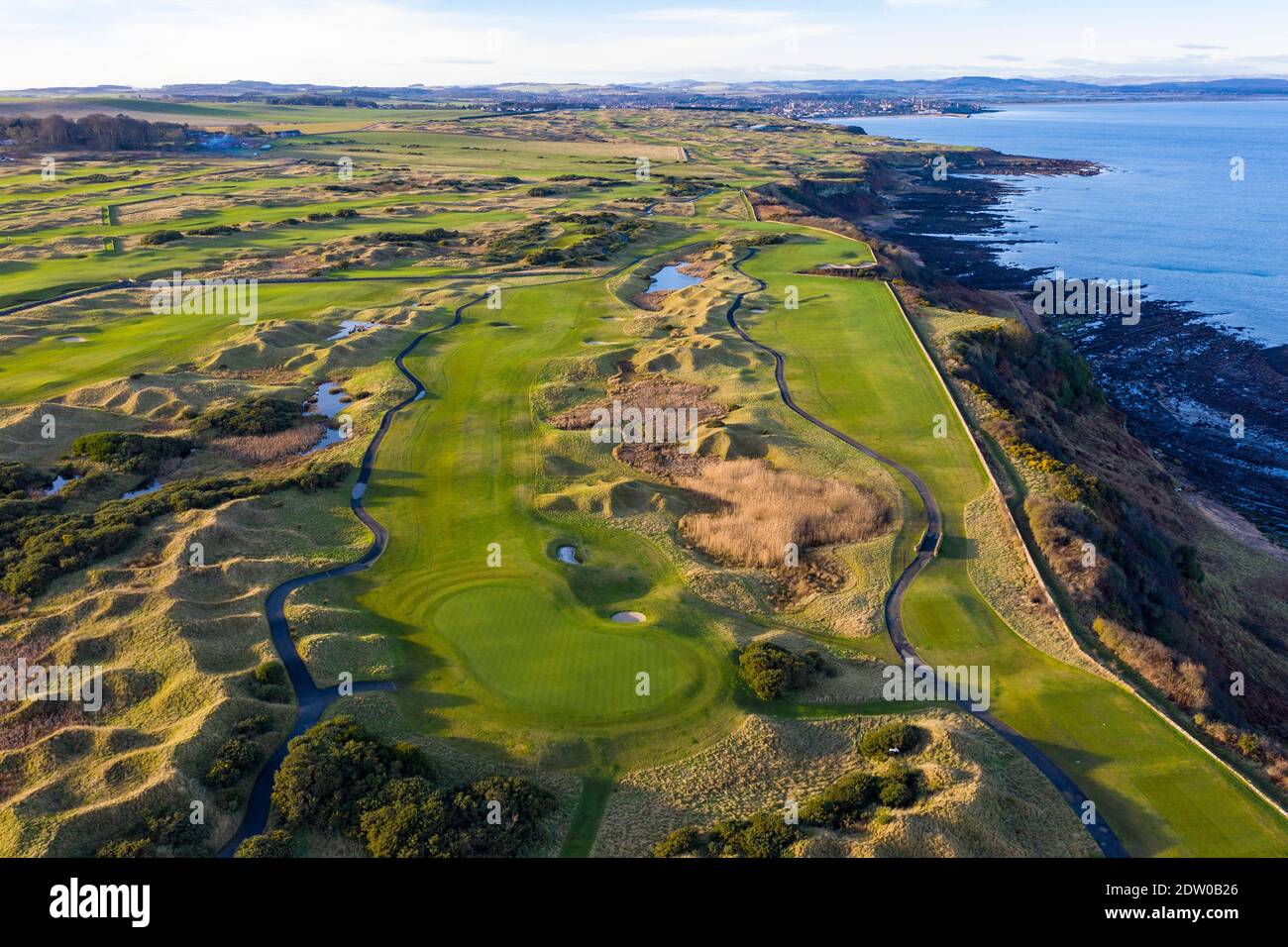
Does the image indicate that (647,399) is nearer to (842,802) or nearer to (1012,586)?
(1012,586)

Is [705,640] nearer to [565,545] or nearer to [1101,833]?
[565,545]

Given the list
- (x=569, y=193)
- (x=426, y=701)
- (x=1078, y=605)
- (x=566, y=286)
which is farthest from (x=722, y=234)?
(x=426, y=701)

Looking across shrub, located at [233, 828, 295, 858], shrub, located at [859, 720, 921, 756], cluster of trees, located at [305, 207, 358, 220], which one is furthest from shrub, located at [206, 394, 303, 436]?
cluster of trees, located at [305, 207, 358, 220]

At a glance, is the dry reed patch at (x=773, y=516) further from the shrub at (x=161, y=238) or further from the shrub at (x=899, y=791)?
the shrub at (x=161, y=238)

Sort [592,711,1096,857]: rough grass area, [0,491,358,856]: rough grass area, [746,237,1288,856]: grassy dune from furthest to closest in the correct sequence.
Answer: [746,237,1288,856]: grassy dune < [0,491,358,856]: rough grass area < [592,711,1096,857]: rough grass area

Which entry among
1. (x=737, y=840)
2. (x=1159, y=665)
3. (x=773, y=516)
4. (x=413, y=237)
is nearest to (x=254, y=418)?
(x=773, y=516)

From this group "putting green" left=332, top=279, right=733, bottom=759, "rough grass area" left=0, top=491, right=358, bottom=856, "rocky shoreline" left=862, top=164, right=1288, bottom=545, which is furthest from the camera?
"rocky shoreline" left=862, top=164, right=1288, bottom=545

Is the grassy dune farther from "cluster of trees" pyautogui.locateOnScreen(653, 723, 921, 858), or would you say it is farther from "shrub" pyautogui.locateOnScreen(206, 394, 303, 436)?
"shrub" pyautogui.locateOnScreen(206, 394, 303, 436)
